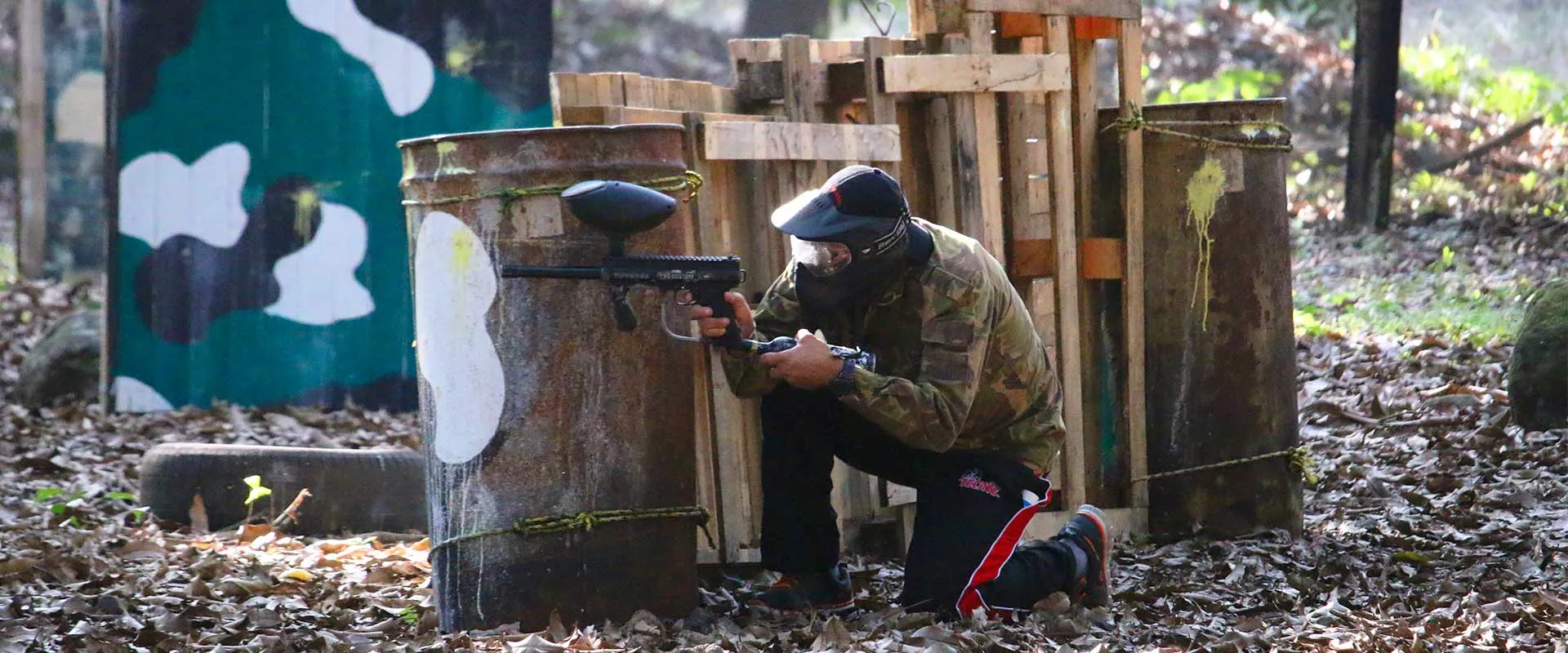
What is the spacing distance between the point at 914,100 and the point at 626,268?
1806 millimetres

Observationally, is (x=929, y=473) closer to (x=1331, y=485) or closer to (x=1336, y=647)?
Answer: (x=1336, y=647)

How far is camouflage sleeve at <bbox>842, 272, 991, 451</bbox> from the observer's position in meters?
4.53

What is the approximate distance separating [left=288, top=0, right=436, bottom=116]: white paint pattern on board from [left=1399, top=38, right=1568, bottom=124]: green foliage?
1037 cm

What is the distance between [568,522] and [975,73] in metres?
2.18

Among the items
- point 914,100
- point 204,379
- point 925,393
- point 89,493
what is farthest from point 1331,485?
point 204,379

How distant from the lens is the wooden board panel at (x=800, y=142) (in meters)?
5.02

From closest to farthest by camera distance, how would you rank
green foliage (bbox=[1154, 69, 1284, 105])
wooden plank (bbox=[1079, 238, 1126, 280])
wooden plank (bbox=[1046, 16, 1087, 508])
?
wooden plank (bbox=[1046, 16, 1087, 508]) < wooden plank (bbox=[1079, 238, 1126, 280]) < green foliage (bbox=[1154, 69, 1284, 105])

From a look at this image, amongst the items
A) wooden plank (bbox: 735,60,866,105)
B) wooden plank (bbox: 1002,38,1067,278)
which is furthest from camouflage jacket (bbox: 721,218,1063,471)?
wooden plank (bbox: 1002,38,1067,278)

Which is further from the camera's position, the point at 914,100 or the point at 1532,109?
the point at 1532,109

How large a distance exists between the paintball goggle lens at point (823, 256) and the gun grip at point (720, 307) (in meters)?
0.34

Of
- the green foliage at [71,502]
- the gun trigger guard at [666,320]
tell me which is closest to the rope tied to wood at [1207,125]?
the gun trigger guard at [666,320]

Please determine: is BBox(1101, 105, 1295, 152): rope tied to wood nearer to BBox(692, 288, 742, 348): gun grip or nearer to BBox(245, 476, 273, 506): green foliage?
BBox(692, 288, 742, 348): gun grip

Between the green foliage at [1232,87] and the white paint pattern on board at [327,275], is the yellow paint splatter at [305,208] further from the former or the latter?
the green foliage at [1232,87]

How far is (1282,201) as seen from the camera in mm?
6113
